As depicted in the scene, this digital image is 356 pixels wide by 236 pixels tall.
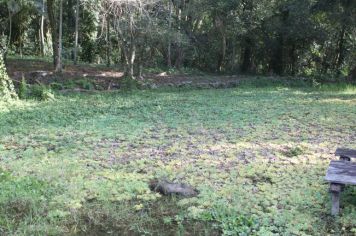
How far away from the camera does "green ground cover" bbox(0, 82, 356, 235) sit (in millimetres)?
4016

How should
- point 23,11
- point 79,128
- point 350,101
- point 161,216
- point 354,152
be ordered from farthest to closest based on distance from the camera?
point 23,11
point 350,101
point 79,128
point 354,152
point 161,216

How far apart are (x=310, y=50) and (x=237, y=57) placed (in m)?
4.06

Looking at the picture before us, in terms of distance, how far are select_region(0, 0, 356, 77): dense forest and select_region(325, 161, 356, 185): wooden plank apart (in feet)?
38.4

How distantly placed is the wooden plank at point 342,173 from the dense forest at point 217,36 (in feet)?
38.4

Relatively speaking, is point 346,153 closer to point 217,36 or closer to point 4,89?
point 4,89

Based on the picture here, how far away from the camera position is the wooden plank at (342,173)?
401 centimetres


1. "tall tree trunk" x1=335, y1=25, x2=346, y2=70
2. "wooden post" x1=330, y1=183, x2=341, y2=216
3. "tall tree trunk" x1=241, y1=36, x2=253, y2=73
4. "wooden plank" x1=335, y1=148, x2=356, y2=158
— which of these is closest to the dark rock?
"wooden post" x1=330, y1=183, x2=341, y2=216

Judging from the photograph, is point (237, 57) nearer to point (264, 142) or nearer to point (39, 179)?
point (264, 142)

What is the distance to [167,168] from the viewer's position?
552 cm

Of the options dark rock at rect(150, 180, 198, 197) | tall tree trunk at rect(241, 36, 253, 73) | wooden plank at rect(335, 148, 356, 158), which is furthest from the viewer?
tall tree trunk at rect(241, 36, 253, 73)

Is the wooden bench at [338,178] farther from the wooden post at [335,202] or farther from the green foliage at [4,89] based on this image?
the green foliage at [4,89]

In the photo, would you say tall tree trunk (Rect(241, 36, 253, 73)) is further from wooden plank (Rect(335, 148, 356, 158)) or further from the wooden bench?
the wooden bench

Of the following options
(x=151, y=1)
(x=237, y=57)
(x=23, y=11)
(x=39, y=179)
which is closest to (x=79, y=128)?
(x=39, y=179)

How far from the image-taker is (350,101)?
39.5ft
